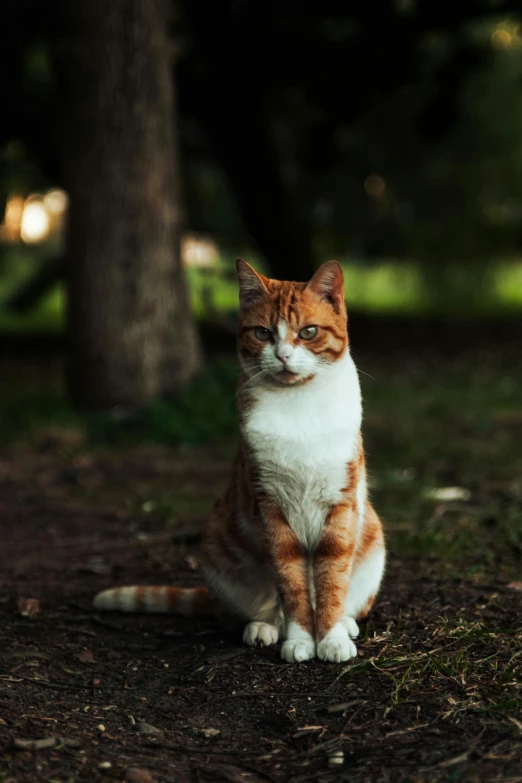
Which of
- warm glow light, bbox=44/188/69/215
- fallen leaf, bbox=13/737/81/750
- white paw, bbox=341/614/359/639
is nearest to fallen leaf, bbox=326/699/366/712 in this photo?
white paw, bbox=341/614/359/639

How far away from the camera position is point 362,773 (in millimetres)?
2469

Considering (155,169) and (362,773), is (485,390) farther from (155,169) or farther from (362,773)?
(362,773)

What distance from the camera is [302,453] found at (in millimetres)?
3070

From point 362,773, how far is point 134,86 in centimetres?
603

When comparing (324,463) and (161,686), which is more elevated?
(324,463)

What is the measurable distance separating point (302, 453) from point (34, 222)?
15584mm

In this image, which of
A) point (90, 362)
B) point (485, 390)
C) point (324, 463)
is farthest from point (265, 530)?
point (485, 390)

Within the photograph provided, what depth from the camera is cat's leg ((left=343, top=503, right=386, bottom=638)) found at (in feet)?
11.1

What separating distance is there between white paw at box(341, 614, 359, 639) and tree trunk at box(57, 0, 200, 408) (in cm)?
445

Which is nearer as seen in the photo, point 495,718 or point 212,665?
point 495,718

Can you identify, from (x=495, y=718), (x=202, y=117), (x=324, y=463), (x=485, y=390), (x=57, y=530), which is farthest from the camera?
(x=202, y=117)

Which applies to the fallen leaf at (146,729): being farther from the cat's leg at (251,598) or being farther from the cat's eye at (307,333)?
the cat's eye at (307,333)

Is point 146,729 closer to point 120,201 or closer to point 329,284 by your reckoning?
point 329,284

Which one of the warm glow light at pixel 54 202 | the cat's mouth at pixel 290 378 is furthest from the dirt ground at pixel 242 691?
the warm glow light at pixel 54 202
